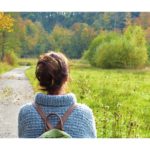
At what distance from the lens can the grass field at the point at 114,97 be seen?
96.9 inches

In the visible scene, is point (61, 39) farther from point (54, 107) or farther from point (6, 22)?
point (54, 107)

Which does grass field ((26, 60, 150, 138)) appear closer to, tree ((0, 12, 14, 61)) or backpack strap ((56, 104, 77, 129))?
tree ((0, 12, 14, 61))

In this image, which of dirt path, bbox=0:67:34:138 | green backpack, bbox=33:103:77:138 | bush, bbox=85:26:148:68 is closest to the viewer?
green backpack, bbox=33:103:77:138

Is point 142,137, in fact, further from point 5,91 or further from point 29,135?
point 29,135

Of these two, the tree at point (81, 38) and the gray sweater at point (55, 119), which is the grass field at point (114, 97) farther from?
the gray sweater at point (55, 119)

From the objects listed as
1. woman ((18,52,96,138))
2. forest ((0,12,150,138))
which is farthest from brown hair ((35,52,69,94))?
forest ((0,12,150,138))

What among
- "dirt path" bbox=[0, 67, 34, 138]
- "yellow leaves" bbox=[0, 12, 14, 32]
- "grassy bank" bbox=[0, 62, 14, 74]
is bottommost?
"dirt path" bbox=[0, 67, 34, 138]

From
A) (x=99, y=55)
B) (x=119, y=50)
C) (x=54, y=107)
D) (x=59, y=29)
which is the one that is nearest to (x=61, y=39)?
(x=59, y=29)

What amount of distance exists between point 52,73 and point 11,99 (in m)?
1.08

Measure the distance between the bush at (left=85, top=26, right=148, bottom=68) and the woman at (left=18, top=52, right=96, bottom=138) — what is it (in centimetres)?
109

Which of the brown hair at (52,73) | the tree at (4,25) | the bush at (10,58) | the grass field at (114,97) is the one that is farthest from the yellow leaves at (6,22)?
the brown hair at (52,73)

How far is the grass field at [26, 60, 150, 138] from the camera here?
246cm

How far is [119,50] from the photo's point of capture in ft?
8.57

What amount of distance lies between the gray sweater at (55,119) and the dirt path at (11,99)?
0.98 m
